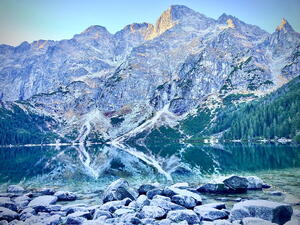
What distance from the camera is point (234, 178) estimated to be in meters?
33.4

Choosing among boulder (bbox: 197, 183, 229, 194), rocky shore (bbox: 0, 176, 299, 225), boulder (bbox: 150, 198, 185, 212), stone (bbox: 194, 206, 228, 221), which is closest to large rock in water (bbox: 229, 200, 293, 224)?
rocky shore (bbox: 0, 176, 299, 225)

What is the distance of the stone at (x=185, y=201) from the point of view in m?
26.3

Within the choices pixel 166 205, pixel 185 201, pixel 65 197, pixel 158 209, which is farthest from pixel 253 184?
pixel 65 197

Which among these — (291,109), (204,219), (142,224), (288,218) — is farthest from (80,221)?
(291,109)

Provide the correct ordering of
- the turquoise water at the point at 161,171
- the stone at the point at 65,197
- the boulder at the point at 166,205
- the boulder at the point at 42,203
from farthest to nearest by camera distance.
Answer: the turquoise water at the point at 161,171 < the stone at the point at 65,197 < the boulder at the point at 42,203 < the boulder at the point at 166,205

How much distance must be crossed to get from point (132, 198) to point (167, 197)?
188 inches

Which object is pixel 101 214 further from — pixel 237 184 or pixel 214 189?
pixel 237 184

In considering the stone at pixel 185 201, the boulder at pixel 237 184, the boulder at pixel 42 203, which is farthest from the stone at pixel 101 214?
the boulder at pixel 237 184

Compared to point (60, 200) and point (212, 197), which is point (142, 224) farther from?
point (60, 200)

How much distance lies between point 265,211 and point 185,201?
28.8ft

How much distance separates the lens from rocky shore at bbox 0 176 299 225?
19594mm

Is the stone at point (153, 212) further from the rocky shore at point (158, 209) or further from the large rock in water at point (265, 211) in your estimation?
the large rock in water at point (265, 211)

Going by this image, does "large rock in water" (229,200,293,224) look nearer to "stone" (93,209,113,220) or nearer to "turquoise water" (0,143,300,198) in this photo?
"stone" (93,209,113,220)

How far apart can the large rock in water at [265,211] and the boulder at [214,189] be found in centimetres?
1165
